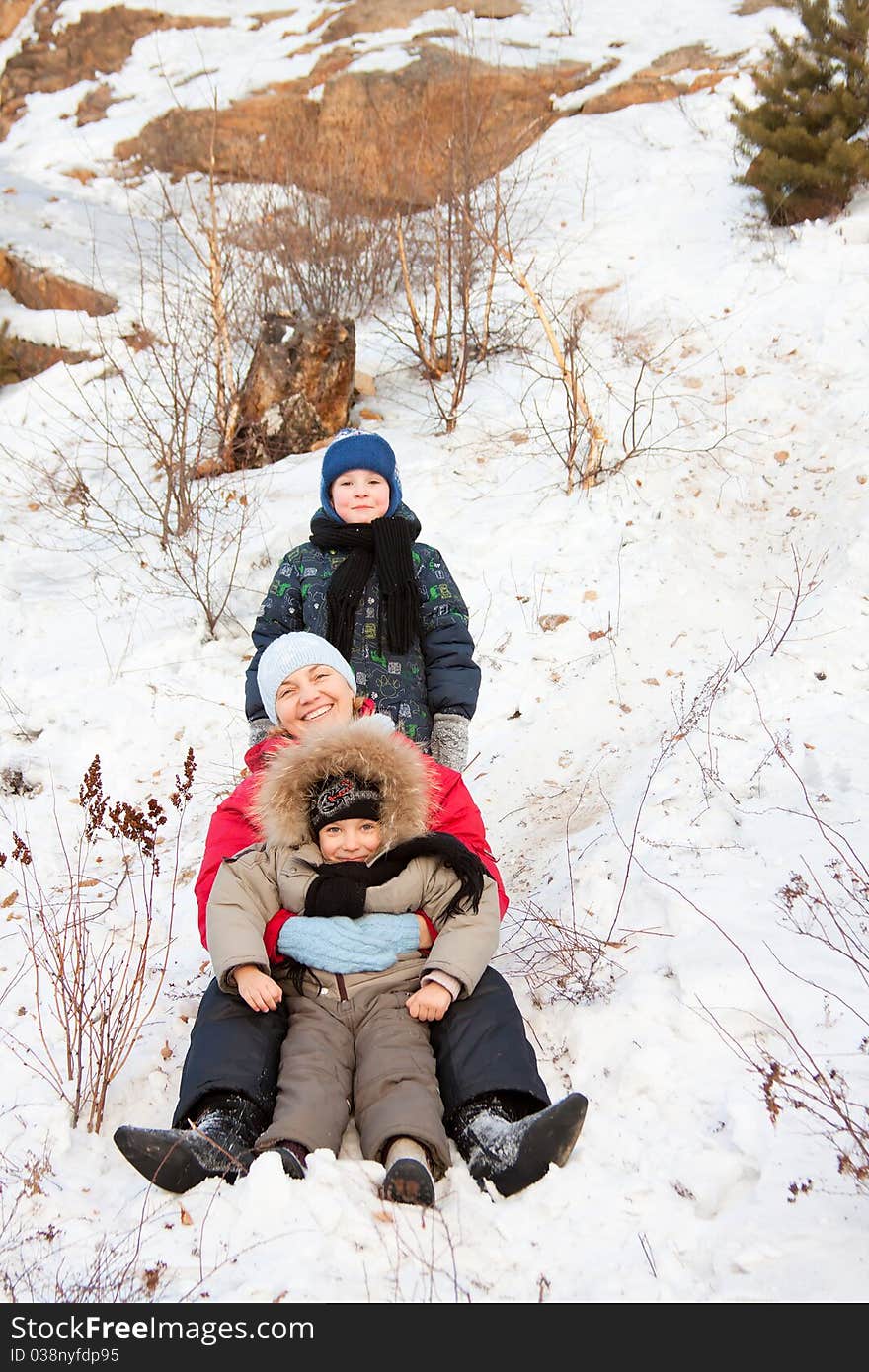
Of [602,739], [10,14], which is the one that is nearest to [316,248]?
[602,739]

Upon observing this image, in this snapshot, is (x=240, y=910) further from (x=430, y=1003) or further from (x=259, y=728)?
(x=259, y=728)

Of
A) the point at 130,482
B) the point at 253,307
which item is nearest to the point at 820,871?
the point at 130,482

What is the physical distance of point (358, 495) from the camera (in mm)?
3682

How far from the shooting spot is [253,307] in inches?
313

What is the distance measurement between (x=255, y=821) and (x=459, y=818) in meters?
0.65

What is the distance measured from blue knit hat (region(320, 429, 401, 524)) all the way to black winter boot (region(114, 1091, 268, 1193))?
7.52 feet

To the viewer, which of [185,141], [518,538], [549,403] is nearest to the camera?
[518,538]

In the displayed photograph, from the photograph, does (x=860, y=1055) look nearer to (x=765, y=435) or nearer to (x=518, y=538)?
(x=518, y=538)

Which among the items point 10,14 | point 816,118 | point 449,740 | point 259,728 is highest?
point 10,14

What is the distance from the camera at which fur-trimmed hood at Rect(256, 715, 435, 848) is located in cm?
271

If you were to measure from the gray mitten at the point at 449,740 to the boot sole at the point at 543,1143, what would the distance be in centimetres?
142

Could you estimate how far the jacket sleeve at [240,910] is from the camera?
2527 millimetres
